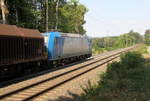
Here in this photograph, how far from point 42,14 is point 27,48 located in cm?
2658

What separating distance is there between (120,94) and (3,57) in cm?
644

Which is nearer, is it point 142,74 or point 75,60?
point 142,74

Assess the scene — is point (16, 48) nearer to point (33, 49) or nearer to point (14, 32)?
point (14, 32)

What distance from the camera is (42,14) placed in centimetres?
3928

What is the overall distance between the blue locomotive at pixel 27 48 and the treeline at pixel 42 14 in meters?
6.19

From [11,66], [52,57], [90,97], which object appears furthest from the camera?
[52,57]

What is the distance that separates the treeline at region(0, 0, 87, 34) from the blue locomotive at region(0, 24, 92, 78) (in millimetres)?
6193

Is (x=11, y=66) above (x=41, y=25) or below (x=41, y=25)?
below

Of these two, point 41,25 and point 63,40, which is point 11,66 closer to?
point 63,40

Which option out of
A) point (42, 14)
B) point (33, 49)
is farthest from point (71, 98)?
point (42, 14)

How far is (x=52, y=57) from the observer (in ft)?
59.0

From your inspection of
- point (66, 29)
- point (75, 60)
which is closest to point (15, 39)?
point (75, 60)

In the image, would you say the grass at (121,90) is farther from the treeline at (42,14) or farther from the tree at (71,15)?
the tree at (71,15)

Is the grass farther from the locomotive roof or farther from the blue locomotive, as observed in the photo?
the locomotive roof
